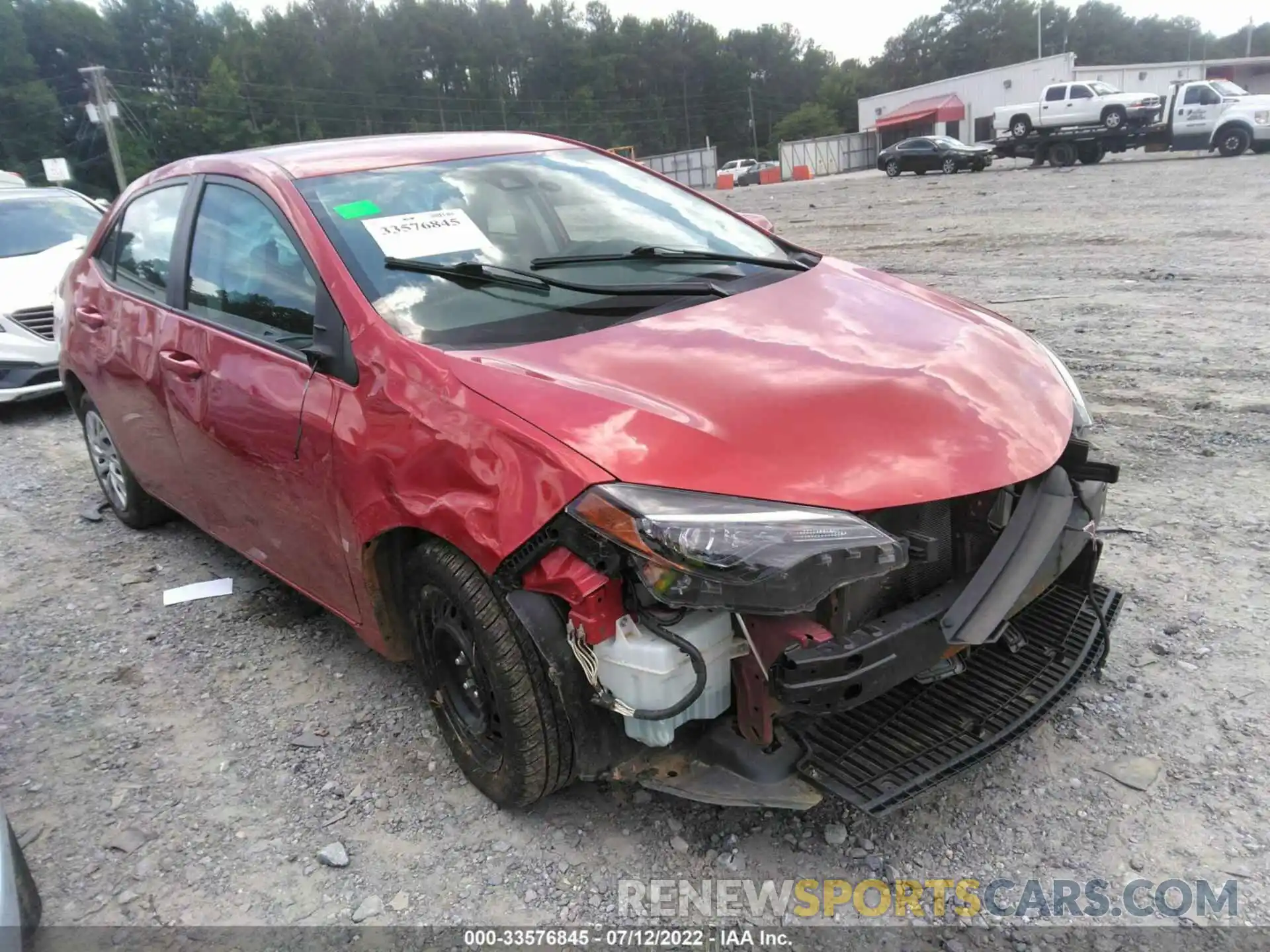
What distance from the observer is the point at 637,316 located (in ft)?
8.70

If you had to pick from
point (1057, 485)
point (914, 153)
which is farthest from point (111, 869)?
point (914, 153)

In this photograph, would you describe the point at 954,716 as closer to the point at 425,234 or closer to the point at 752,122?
the point at 425,234

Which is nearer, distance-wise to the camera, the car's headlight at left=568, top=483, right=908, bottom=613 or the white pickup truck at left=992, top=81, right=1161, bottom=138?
the car's headlight at left=568, top=483, right=908, bottom=613

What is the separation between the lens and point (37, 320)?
7.20 m

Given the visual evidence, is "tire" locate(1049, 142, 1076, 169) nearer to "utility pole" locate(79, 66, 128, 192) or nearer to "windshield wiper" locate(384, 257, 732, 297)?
"windshield wiper" locate(384, 257, 732, 297)

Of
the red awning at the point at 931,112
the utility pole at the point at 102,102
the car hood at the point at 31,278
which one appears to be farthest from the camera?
the red awning at the point at 931,112

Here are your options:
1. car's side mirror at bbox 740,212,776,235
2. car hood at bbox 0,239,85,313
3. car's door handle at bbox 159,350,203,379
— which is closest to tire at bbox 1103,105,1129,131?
car's side mirror at bbox 740,212,776,235

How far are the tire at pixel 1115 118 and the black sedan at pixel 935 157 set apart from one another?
373 centimetres

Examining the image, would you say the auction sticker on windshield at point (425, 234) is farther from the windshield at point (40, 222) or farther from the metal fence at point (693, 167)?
the metal fence at point (693, 167)

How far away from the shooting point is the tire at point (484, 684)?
87.6 inches

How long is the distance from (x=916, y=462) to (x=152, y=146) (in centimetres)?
7571

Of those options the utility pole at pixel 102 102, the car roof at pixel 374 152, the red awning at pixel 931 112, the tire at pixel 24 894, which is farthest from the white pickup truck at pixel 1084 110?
the tire at pixel 24 894

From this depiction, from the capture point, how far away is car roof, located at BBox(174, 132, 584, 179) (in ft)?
10.2

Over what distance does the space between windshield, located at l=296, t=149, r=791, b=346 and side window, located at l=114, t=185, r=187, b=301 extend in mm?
1094
